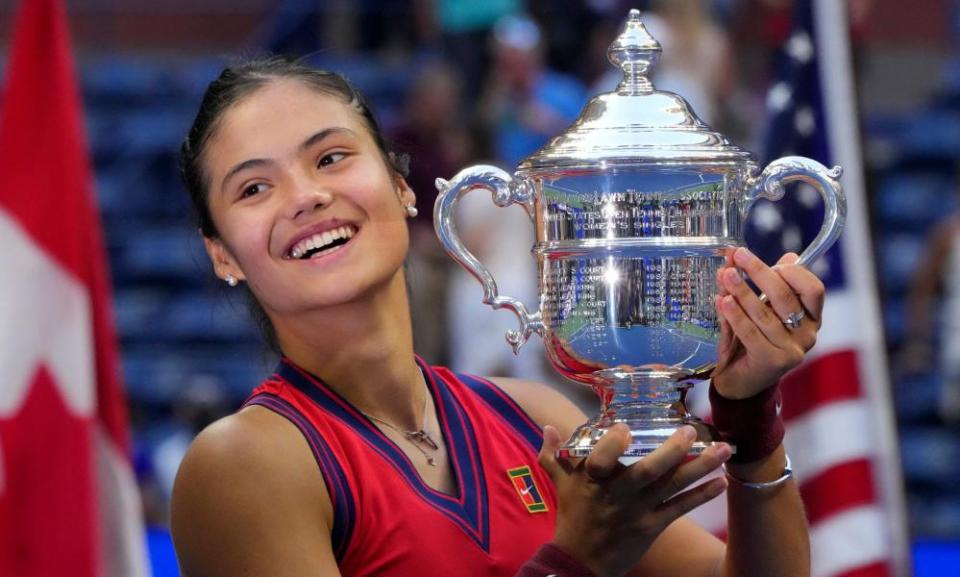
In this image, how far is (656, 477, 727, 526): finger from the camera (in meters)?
1.54

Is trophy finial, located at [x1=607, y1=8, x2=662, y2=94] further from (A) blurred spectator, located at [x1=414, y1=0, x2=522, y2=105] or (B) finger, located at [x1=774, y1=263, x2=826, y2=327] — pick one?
(A) blurred spectator, located at [x1=414, y1=0, x2=522, y2=105]

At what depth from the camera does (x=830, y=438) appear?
2.68 metres

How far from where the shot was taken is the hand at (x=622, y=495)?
149 centimetres

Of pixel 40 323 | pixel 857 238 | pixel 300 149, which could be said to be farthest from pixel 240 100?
pixel 857 238

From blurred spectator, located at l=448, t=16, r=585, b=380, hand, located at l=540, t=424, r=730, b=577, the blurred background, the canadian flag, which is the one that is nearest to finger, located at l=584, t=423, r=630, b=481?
hand, located at l=540, t=424, r=730, b=577

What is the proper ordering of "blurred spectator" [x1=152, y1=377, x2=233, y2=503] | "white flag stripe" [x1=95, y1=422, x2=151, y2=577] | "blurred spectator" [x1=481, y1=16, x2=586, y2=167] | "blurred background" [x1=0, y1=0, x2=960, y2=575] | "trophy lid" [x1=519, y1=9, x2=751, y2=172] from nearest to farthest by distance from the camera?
"trophy lid" [x1=519, y1=9, x2=751, y2=172]
"white flag stripe" [x1=95, y1=422, x2=151, y2=577]
"blurred spectator" [x1=152, y1=377, x2=233, y2=503]
"blurred background" [x1=0, y1=0, x2=960, y2=575]
"blurred spectator" [x1=481, y1=16, x2=586, y2=167]

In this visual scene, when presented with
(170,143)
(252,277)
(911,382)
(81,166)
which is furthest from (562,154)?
(170,143)

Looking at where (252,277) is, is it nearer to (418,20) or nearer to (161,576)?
(161,576)

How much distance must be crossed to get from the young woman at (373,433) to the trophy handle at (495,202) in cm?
11

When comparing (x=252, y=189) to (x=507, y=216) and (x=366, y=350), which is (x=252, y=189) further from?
(x=507, y=216)

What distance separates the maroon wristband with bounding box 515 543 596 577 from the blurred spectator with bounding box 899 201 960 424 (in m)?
4.07

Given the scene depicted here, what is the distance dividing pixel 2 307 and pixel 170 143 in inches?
186

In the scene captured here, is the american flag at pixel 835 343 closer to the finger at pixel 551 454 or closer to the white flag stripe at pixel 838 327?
the white flag stripe at pixel 838 327

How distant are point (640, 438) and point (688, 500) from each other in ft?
0.24
